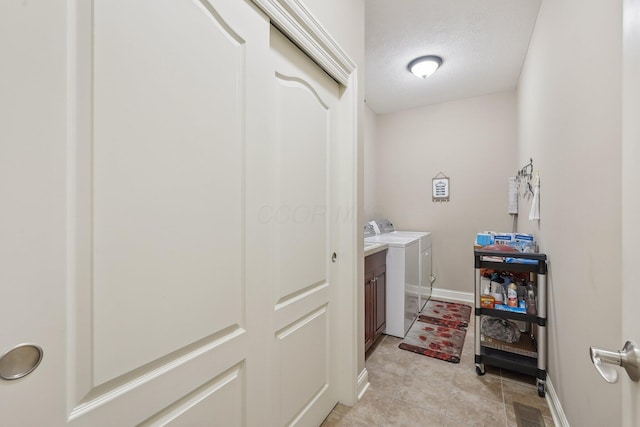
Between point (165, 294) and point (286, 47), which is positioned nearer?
point (165, 294)

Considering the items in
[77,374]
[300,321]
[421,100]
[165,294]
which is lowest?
[300,321]

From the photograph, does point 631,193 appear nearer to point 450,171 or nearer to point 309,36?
point 309,36

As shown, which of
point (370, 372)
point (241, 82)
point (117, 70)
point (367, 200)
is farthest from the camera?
point (367, 200)

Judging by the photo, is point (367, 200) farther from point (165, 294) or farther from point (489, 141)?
point (165, 294)

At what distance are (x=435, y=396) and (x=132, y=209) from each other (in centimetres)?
203

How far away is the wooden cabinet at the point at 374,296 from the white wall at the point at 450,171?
1.41 metres

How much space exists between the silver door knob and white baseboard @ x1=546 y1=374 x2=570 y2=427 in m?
2.14

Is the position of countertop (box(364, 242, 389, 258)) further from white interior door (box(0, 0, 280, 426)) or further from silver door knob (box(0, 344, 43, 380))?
silver door knob (box(0, 344, 43, 380))

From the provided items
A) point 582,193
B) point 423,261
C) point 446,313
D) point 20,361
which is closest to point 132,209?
point 20,361

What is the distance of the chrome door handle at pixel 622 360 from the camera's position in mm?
490

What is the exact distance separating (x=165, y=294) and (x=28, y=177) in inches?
15.4

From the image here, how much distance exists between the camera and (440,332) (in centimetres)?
269

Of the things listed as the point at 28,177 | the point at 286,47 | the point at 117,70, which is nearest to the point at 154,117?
the point at 117,70

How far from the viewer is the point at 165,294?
75cm
